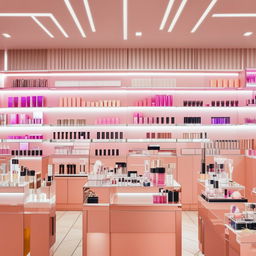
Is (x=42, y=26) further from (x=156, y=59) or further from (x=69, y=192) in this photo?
(x=69, y=192)

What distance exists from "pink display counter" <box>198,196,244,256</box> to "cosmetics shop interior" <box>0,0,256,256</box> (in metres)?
0.66

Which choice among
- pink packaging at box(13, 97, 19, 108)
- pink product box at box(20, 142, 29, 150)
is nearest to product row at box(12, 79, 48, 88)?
pink packaging at box(13, 97, 19, 108)

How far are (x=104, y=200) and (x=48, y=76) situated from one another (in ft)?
16.3

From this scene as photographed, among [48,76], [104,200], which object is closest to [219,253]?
[104,200]

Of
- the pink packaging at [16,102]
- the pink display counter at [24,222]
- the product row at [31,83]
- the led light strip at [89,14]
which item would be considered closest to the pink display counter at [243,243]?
the pink display counter at [24,222]

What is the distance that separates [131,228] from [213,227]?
0.81 meters

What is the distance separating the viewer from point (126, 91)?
28.0ft

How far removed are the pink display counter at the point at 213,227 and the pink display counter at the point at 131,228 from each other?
35 cm

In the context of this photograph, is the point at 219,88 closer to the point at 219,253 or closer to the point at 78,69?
the point at 78,69

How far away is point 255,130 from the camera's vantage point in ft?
28.2

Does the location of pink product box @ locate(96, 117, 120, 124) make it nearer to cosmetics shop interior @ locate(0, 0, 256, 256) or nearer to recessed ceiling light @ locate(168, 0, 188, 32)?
cosmetics shop interior @ locate(0, 0, 256, 256)

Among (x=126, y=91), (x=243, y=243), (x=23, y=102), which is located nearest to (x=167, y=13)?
(x=126, y=91)

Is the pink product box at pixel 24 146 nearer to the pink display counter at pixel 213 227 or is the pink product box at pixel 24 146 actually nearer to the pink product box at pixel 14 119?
the pink product box at pixel 14 119

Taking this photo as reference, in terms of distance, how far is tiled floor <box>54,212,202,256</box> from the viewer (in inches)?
199
